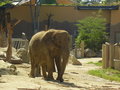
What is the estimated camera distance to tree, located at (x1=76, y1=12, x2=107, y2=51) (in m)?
32.9

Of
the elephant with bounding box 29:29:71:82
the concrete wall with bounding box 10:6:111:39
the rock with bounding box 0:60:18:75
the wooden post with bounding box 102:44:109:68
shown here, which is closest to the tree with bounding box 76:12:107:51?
the concrete wall with bounding box 10:6:111:39

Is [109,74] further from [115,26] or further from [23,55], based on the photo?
[115,26]

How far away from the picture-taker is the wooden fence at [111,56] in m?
19.7

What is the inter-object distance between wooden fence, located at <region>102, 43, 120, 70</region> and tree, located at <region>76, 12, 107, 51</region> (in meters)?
12.0

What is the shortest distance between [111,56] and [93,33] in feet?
42.5

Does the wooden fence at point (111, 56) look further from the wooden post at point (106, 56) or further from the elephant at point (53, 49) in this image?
the elephant at point (53, 49)

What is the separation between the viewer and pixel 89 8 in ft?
123

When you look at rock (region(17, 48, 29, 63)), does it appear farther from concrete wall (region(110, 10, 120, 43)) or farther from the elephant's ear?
concrete wall (region(110, 10, 120, 43))

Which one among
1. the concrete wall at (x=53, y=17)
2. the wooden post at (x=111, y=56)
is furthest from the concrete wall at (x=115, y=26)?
the wooden post at (x=111, y=56)

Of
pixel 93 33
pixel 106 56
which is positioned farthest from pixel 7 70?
pixel 93 33

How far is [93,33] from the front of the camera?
108ft

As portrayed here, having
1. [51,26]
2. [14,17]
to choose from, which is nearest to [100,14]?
[51,26]

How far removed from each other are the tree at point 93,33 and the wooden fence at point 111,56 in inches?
471

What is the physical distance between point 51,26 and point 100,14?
489 cm
